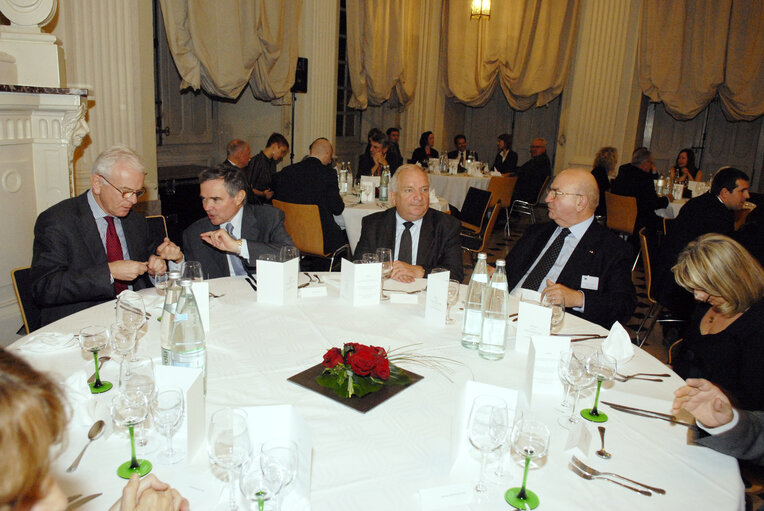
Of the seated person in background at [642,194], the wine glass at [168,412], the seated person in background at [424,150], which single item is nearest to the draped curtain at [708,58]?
the seated person in background at [424,150]

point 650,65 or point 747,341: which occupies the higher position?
point 650,65

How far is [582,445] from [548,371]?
301mm

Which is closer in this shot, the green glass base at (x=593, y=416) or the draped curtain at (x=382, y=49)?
the green glass base at (x=593, y=416)

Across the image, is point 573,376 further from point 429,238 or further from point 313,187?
point 313,187

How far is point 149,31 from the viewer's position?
521cm

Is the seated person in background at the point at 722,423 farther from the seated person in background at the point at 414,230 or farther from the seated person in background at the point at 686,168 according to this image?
the seated person in background at the point at 686,168

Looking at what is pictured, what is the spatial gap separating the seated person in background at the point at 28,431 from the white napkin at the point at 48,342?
1175mm

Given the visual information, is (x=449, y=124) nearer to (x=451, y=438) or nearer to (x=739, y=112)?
→ (x=739, y=112)

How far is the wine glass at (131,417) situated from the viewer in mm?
1249

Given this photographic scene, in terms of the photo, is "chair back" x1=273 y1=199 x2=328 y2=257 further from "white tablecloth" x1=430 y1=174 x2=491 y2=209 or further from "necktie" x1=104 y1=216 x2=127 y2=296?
"white tablecloth" x1=430 y1=174 x2=491 y2=209

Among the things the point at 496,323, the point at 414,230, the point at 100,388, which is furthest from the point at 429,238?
the point at 100,388

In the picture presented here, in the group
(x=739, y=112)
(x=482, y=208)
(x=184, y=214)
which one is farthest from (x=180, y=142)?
(x=739, y=112)

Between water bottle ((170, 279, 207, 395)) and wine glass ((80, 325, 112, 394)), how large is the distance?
0.19m

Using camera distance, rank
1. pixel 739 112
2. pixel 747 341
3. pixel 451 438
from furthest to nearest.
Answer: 1. pixel 739 112
2. pixel 747 341
3. pixel 451 438
